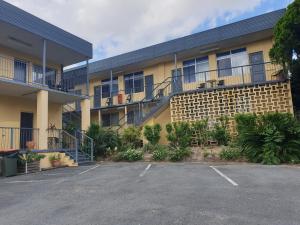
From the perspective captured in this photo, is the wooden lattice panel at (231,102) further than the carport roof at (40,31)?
Yes

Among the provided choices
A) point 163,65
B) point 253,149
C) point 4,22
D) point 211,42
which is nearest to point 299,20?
point 253,149

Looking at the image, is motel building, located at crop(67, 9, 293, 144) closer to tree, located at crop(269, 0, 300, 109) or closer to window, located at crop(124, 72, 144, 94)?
window, located at crop(124, 72, 144, 94)

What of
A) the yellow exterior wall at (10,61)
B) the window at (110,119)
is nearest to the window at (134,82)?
the window at (110,119)

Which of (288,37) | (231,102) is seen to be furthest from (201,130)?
(288,37)

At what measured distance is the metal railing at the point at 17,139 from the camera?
45.6 feet

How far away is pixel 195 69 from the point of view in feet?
65.6

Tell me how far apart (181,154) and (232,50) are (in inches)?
367

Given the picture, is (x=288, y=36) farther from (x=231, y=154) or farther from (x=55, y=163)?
(x=55, y=163)

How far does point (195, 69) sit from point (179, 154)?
8.69 metres

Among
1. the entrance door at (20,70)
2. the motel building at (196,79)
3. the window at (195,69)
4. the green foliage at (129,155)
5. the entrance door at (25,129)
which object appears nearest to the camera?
the green foliage at (129,155)

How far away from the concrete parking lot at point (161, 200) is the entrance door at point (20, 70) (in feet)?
28.8

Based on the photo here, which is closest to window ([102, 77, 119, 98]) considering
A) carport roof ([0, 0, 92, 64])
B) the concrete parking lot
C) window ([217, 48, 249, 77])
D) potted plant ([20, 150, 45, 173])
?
carport roof ([0, 0, 92, 64])

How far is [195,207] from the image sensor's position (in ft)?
16.8

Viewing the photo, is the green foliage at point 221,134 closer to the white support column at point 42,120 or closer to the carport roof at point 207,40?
the carport roof at point 207,40
